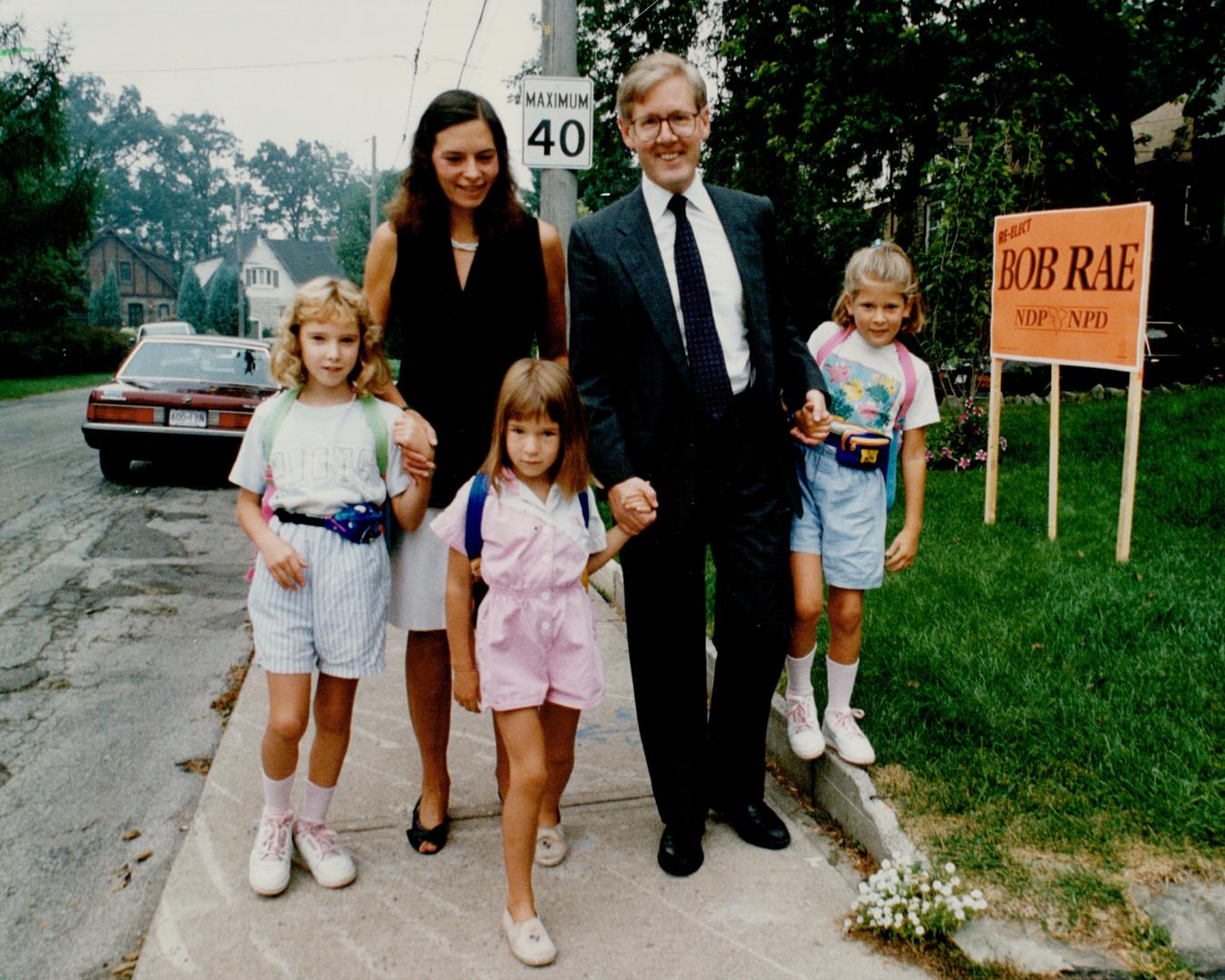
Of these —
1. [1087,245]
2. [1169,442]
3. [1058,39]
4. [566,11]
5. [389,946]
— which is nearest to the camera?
[389,946]

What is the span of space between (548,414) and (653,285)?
1.71 ft

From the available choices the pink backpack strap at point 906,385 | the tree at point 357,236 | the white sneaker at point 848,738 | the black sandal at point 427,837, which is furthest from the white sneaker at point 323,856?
the tree at point 357,236

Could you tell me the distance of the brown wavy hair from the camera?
A: 9.19 feet

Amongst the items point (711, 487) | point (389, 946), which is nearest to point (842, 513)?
point (711, 487)

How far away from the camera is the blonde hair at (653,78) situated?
2.71 m

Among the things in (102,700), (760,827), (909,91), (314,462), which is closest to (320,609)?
(314,462)

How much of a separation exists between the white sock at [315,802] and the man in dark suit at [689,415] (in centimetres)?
97

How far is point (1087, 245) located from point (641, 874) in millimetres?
4862

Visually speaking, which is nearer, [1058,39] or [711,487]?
[711,487]

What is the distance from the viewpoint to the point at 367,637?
2820 millimetres

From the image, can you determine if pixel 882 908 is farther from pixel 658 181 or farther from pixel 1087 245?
pixel 1087 245

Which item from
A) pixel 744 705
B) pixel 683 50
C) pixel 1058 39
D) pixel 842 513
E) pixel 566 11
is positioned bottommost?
pixel 744 705

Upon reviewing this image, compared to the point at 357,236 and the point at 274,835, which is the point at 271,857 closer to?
the point at 274,835

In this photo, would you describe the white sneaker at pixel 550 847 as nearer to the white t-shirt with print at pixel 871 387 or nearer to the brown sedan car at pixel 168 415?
the white t-shirt with print at pixel 871 387
